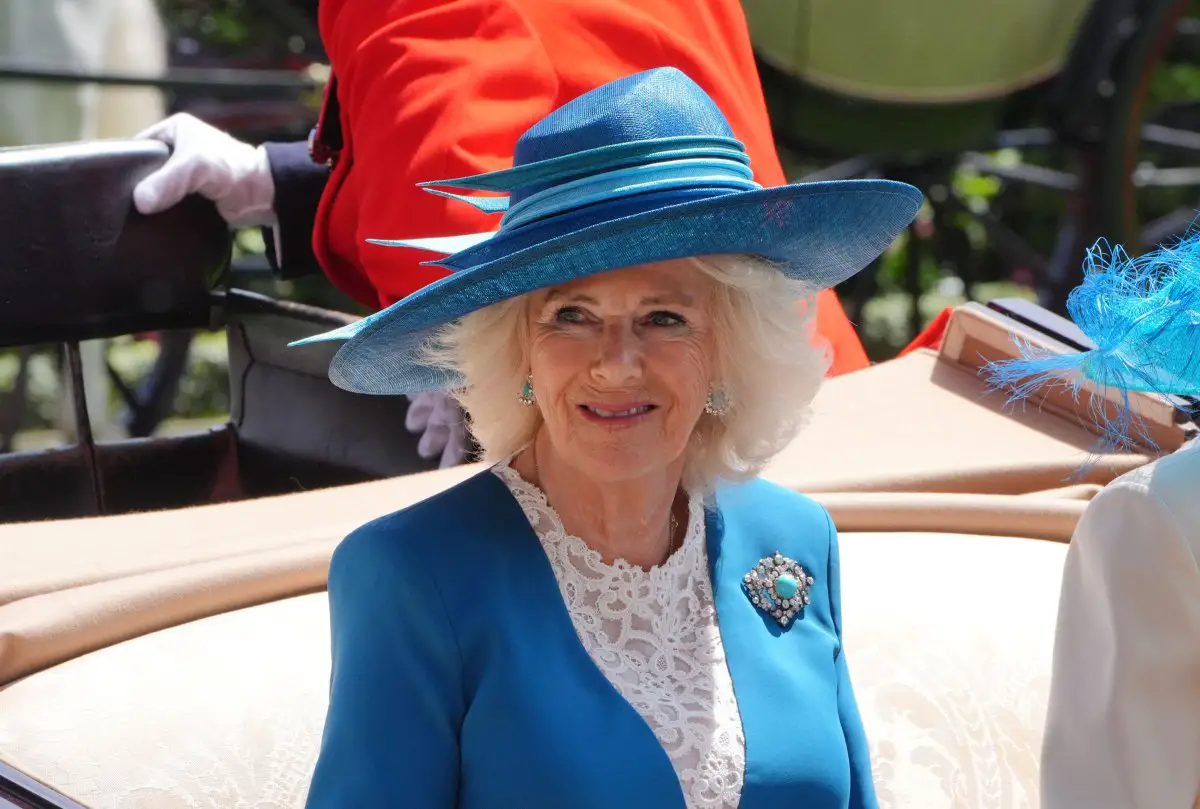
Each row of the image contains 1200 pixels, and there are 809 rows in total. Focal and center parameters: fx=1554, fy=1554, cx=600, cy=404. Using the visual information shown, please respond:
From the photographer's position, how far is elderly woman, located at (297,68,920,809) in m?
1.21

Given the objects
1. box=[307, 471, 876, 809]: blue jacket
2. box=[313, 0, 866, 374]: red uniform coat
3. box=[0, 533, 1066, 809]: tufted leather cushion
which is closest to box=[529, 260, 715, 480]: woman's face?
box=[307, 471, 876, 809]: blue jacket

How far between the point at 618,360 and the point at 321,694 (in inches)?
20.5

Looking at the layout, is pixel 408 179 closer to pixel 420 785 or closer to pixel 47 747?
pixel 47 747

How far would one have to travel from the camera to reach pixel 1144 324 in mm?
1187

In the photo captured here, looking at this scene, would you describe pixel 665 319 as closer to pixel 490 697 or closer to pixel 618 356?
pixel 618 356

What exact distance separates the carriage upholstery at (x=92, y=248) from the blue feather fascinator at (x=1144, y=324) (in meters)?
1.35

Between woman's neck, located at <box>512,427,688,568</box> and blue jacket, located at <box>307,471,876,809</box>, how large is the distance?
0.14ft

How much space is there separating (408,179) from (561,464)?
0.89m

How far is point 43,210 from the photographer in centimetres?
206

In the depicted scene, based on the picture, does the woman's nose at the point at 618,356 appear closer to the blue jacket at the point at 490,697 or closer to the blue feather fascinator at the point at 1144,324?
the blue jacket at the point at 490,697

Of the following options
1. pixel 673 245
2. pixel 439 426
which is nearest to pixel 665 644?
pixel 673 245

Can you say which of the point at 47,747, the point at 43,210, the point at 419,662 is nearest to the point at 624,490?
the point at 419,662

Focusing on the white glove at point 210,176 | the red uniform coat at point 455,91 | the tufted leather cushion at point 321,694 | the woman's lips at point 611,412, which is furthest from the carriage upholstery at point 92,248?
the woman's lips at point 611,412

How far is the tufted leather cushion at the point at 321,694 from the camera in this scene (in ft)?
4.73
